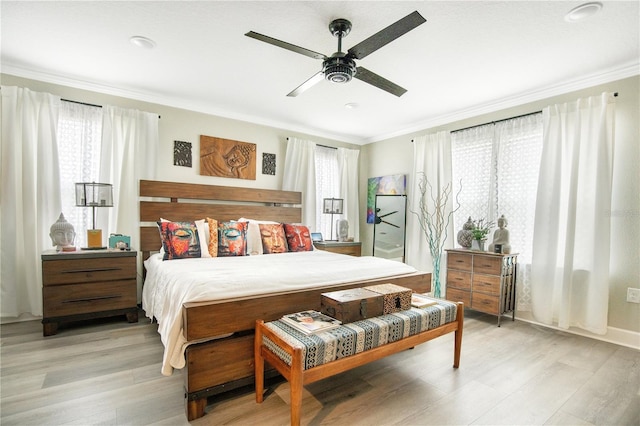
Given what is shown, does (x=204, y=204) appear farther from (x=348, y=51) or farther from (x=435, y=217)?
(x=435, y=217)

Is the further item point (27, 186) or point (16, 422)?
point (27, 186)

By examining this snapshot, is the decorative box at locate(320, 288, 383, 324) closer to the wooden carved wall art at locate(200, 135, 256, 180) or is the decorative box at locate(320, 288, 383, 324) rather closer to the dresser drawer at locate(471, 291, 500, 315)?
the dresser drawer at locate(471, 291, 500, 315)

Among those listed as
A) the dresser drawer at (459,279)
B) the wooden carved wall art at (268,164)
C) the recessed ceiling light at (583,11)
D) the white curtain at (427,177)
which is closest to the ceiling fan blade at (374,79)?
the recessed ceiling light at (583,11)

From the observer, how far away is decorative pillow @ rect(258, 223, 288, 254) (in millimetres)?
3564

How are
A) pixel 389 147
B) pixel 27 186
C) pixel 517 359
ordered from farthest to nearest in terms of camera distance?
pixel 389 147, pixel 27 186, pixel 517 359

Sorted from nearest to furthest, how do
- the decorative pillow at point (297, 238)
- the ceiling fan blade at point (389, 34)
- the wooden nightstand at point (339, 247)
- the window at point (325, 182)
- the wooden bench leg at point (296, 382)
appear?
the wooden bench leg at point (296, 382)
the ceiling fan blade at point (389, 34)
the decorative pillow at point (297, 238)
the wooden nightstand at point (339, 247)
the window at point (325, 182)

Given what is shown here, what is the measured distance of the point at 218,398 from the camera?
1.83 metres

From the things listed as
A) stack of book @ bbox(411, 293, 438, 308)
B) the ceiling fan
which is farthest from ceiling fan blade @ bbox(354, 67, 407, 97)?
stack of book @ bbox(411, 293, 438, 308)

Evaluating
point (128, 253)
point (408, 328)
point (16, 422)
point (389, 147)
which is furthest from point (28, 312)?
point (389, 147)

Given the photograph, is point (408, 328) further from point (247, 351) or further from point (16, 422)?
point (16, 422)

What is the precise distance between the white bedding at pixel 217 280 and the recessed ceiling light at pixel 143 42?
6.10 ft

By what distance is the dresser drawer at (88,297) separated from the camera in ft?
8.99

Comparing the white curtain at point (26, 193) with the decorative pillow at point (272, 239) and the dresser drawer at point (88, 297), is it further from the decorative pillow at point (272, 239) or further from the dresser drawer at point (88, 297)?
the decorative pillow at point (272, 239)

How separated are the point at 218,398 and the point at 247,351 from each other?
0.35m
